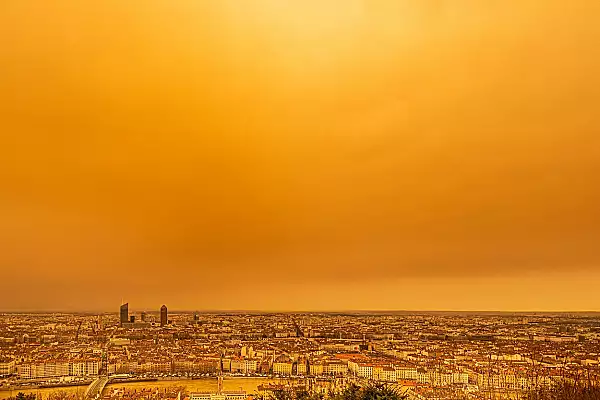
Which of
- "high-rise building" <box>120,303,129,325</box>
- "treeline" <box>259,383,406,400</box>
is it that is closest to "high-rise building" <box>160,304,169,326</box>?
"high-rise building" <box>120,303,129,325</box>

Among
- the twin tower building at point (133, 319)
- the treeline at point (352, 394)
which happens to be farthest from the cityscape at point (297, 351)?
the treeline at point (352, 394)

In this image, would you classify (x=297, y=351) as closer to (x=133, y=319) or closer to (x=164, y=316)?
(x=164, y=316)

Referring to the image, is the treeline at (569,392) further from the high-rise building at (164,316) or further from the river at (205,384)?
the high-rise building at (164,316)

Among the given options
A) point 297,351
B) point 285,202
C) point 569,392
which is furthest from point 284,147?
point 569,392

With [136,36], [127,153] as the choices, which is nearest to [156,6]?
[136,36]

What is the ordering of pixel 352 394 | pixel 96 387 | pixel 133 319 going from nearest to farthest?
pixel 352 394
pixel 96 387
pixel 133 319

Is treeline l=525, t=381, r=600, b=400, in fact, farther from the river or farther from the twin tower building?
the twin tower building

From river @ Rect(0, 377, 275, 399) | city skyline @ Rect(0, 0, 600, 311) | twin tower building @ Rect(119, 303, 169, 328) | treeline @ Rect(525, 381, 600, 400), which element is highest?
city skyline @ Rect(0, 0, 600, 311)
